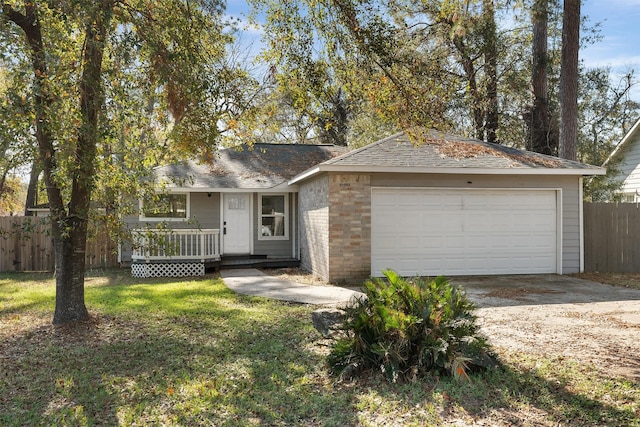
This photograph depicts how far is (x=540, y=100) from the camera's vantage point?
17.6 metres

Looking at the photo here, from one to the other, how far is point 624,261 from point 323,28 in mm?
10096

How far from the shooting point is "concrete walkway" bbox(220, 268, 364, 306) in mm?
8688

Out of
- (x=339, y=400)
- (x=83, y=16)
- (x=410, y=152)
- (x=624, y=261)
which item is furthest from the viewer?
(x=624, y=261)

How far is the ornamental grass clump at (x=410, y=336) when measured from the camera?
447 cm

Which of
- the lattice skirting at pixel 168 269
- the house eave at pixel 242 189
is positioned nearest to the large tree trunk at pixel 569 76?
the house eave at pixel 242 189

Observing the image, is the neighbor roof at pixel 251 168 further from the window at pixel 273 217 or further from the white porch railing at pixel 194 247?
the white porch railing at pixel 194 247

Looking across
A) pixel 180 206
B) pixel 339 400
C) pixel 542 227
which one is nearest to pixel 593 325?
pixel 339 400

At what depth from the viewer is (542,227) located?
38.3 feet

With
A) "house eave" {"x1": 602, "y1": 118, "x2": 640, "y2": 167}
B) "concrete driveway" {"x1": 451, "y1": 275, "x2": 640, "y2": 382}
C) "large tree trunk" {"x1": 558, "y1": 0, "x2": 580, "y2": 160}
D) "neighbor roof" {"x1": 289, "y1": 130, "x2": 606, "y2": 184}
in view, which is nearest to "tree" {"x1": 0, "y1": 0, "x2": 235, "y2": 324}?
"neighbor roof" {"x1": 289, "y1": 130, "x2": 606, "y2": 184}

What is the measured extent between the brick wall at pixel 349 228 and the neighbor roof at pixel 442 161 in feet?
1.20

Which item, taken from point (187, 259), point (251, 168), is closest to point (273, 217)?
point (251, 168)

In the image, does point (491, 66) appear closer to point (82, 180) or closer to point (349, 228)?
point (349, 228)

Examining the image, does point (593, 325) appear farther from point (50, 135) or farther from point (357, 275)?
point (50, 135)

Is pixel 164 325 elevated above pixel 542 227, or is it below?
below
